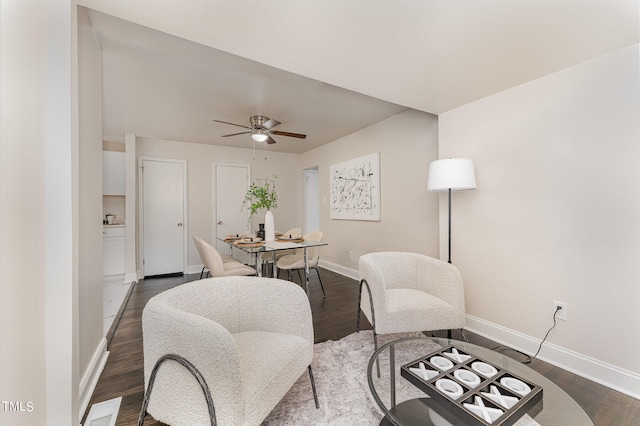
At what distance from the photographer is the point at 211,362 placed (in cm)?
99

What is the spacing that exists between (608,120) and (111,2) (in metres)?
3.05

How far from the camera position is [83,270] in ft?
5.04

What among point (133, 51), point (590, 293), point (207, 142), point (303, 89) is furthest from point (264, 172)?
point (590, 293)

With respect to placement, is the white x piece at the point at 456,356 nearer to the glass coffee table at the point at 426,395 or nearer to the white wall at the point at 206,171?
the glass coffee table at the point at 426,395

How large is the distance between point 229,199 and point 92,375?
150 inches

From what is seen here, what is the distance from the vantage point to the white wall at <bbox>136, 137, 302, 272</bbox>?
15.5 ft

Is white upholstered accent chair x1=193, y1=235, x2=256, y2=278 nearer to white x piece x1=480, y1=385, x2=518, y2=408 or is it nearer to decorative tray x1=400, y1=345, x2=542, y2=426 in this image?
decorative tray x1=400, y1=345, x2=542, y2=426

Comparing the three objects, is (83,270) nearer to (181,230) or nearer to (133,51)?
(133,51)

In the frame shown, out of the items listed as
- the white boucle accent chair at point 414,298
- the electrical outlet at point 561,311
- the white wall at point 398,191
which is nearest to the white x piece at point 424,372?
the white boucle accent chair at point 414,298

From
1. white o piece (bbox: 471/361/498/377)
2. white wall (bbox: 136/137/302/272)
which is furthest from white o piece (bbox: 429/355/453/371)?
white wall (bbox: 136/137/302/272)

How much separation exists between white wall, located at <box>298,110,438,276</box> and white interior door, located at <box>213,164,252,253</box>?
1994 millimetres

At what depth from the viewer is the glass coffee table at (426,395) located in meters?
1.00

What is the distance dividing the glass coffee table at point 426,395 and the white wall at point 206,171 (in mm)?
4296

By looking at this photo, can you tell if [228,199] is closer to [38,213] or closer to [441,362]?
[38,213]
